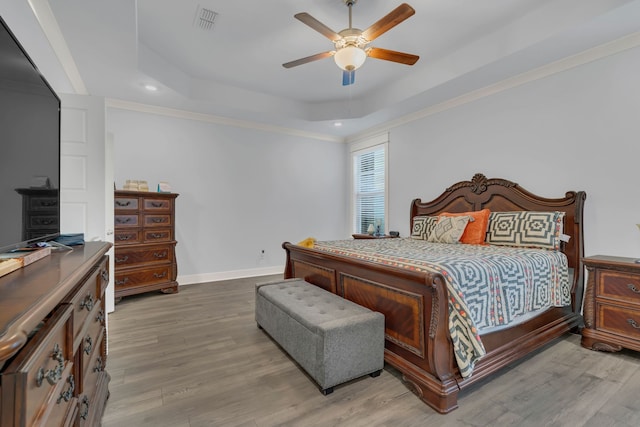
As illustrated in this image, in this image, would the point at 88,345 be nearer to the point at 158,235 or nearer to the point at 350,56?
the point at 350,56


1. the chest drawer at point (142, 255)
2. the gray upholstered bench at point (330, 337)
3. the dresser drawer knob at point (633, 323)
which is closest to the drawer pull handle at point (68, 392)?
the gray upholstered bench at point (330, 337)

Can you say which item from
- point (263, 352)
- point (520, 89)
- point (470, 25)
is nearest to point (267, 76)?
point (470, 25)

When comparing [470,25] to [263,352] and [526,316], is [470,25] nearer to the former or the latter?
[526,316]

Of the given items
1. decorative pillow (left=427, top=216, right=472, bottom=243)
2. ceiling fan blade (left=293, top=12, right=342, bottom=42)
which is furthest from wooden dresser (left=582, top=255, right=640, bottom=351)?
ceiling fan blade (left=293, top=12, right=342, bottom=42)

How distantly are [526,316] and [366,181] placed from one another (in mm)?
3905

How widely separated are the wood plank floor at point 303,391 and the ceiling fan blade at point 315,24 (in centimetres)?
252

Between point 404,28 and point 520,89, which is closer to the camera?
point 404,28

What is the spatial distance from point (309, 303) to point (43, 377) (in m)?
1.74

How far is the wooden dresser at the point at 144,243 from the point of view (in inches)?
147

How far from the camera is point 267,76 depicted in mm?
4051

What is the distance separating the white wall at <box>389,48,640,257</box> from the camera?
8.93 ft

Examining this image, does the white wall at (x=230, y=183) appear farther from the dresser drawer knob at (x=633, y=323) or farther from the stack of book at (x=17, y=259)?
the dresser drawer knob at (x=633, y=323)

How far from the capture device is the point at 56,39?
258 centimetres

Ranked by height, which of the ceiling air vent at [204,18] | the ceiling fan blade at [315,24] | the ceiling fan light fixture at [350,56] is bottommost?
the ceiling fan light fixture at [350,56]
